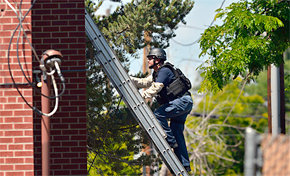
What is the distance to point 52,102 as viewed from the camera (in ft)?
24.6

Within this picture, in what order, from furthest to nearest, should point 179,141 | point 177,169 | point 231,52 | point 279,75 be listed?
point 279,75, point 231,52, point 179,141, point 177,169

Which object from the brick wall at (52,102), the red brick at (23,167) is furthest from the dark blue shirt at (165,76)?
the red brick at (23,167)

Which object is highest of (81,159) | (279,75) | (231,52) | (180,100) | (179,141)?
(279,75)

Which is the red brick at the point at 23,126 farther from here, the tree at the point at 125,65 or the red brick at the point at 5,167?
the tree at the point at 125,65

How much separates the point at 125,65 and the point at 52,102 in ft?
35.2

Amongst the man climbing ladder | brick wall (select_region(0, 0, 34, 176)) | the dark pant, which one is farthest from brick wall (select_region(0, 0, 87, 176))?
the dark pant

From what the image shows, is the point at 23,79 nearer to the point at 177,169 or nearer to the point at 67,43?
the point at 67,43

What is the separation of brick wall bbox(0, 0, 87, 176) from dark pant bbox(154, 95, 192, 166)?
2.32m

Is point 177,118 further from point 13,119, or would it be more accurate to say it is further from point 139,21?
point 139,21

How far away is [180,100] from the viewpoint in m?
9.87

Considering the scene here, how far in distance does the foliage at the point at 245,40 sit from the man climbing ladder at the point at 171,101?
7.06ft

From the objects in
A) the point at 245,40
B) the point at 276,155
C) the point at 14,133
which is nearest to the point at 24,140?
the point at 14,133

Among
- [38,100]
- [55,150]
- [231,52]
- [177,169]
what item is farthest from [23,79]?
[231,52]

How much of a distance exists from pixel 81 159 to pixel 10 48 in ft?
5.03
